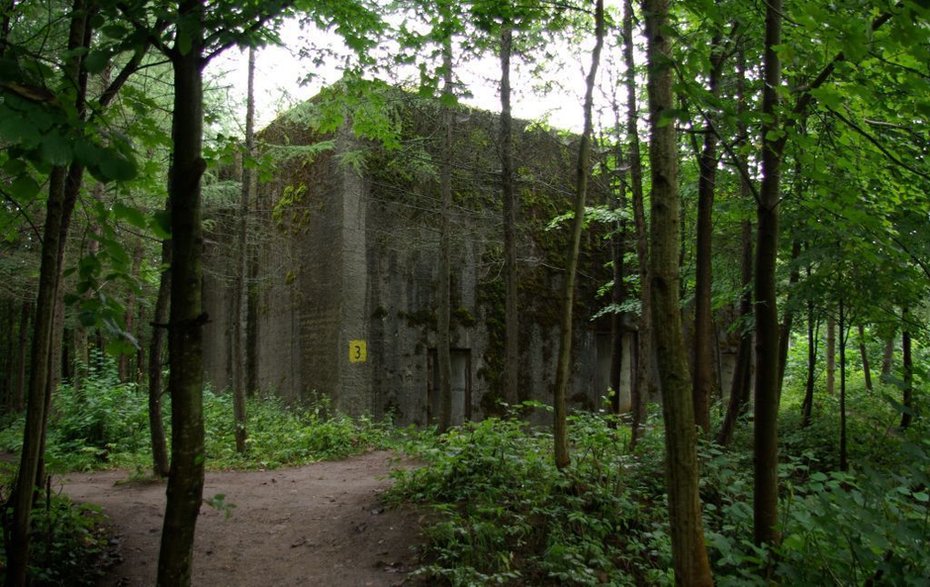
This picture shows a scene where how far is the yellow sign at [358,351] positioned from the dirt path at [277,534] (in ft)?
14.0

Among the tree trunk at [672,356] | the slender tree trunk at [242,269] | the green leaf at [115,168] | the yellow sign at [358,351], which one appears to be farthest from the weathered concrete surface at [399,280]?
the green leaf at [115,168]

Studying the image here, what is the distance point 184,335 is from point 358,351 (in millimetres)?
11052

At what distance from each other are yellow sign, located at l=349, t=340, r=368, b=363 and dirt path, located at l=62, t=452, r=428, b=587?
4264 millimetres

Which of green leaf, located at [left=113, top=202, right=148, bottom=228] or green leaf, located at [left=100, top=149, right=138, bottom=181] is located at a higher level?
green leaf, located at [left=100, top=149, right=138, bottom=181]

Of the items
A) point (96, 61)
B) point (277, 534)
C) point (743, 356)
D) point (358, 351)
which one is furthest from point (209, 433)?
point (96, 61)

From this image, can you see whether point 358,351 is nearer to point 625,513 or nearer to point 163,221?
point 625,513

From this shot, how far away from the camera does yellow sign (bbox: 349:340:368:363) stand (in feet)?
44.4

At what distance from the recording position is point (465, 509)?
669 cm

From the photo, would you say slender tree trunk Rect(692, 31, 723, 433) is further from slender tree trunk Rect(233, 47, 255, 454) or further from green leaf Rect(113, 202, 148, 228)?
slender tree trunk Rect(233, 47, 255, 454)

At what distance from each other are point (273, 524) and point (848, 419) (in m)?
9.40

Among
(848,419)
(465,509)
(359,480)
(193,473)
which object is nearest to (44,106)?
(193,473)

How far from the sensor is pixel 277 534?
7074mm

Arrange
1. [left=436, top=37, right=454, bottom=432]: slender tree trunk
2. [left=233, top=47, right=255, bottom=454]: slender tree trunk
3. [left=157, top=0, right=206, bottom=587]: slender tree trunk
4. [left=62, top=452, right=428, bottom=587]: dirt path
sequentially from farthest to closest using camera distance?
[left=436, top=37, right=454, bottom=432]: slender tree trunk, [left=233, top=47, right=255, bottom=454]: slender tree trunk, [left=62, top=452, right=428, bottom=587]: dirt path, [left=157, top=0, right=206, bottom=587]: slender tree trunk

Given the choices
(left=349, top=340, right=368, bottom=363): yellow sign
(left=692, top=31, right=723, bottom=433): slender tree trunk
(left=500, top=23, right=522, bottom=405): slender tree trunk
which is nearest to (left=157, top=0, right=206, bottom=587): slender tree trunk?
(left=692, top=31, right=723, bottom=433): slender tree trunk
